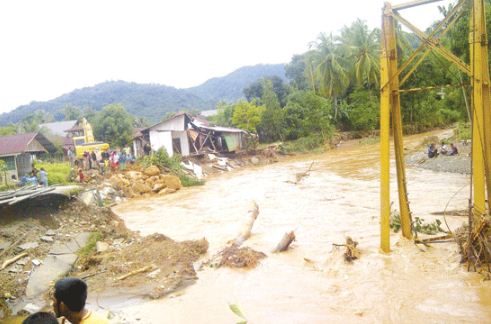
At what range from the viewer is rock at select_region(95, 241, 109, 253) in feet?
32.5

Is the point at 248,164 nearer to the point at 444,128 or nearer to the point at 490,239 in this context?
the point at 444,128

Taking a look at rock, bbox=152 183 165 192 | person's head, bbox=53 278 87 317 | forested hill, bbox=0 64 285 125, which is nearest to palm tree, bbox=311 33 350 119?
rock, bbox=152 183 165 192

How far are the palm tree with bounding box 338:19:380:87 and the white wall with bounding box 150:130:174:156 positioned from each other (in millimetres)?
22071

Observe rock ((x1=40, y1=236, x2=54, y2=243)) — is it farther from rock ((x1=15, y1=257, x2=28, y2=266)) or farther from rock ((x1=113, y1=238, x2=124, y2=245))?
rock ((x1=113, y1=238, x2=124, y2=245))

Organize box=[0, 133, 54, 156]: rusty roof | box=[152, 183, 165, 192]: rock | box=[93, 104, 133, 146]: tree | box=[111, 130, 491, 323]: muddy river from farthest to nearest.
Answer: box=[93, 104, 133, 146]: tree → box=[0, 133, 54, 156]: rusty roof → box=[152, 183, 165, 192]: rock → box=[111, 130, 491, 323]: muddy river

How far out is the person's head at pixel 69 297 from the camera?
2.84 metres

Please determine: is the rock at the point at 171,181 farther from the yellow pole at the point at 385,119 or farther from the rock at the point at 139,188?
the yellow pole at the point at 385,119

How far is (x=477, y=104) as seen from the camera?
720cm

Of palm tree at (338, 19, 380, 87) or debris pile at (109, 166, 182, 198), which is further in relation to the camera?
palm tree at (338, 19, 380, 87)

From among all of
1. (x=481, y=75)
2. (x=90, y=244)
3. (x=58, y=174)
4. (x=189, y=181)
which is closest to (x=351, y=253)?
(x=481, y=75)

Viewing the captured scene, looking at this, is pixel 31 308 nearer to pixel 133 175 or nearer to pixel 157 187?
pixel 157 187

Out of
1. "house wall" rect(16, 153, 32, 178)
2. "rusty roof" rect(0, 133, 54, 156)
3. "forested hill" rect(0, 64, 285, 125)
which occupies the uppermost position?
"forested hill" rect(0, 64, 285, 125)

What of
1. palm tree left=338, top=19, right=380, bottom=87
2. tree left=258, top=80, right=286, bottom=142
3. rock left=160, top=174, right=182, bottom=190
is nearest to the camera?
rock left=160, top=174, right=182, bottom=190

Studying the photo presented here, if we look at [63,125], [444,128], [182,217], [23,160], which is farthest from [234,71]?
[182,217]
